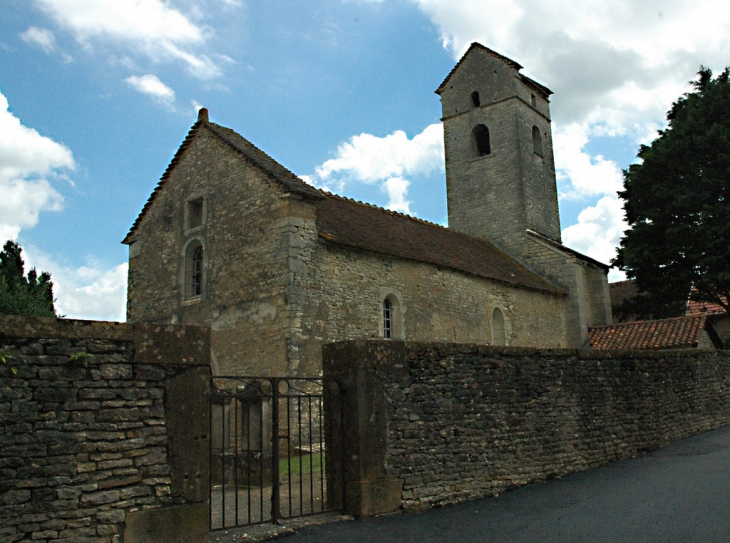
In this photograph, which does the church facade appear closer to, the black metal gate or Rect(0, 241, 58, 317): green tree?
the black metal gate

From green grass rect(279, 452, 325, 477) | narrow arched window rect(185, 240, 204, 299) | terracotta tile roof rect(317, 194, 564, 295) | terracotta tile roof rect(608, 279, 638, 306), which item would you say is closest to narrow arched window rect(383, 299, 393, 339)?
terracotta tile roof rect(317, 194, 564, 295)

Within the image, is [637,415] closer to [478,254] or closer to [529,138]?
[478,254]

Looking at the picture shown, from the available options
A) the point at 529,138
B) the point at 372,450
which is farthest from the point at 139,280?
the point at 529,138

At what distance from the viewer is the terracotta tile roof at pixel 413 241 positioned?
16.2 meters

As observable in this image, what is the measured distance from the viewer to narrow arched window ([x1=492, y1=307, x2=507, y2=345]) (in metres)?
19.4

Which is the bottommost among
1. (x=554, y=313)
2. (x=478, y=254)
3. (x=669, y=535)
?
(x=669, y=535)

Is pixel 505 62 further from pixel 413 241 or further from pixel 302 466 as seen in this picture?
pixel 302 466

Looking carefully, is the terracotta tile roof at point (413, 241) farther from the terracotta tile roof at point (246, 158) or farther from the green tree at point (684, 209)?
the green tree at point (684, 209)

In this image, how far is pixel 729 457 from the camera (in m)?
10.6

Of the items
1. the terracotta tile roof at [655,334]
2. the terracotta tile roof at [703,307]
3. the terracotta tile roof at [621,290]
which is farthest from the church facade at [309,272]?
the terracotta tile roof at [621,290]

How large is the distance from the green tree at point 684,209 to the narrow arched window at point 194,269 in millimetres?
16333

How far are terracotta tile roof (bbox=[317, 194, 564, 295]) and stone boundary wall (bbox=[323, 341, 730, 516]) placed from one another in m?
6.40

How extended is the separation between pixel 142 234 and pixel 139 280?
4.52 feet

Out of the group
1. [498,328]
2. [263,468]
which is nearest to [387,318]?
[498,328]
